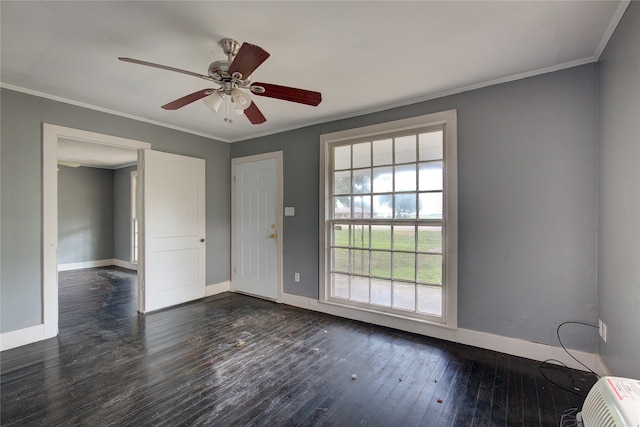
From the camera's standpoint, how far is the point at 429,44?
2.06 m

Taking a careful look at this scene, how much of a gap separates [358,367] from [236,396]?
3.20 feet

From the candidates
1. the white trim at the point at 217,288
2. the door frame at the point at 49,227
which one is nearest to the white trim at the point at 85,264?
the white trim at the point at 217,288

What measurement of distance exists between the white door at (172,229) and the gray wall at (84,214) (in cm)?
435

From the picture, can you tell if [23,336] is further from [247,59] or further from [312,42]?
[312,42]

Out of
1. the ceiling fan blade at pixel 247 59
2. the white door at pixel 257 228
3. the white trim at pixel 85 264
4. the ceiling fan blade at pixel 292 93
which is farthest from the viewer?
the white trim at pixel 85 264

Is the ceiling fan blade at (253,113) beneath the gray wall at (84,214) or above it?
above

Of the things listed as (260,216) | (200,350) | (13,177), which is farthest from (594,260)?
(13,177)

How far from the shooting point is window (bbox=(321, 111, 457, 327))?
289cm

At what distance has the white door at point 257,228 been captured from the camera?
4172mm

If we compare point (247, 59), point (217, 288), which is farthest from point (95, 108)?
point (217, 288)

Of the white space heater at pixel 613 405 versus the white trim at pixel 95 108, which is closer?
the white space heater at pixel 613 405

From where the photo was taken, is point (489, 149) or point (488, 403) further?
point (489, 149)

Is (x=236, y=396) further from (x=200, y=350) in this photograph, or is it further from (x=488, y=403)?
(x=488, y=403)

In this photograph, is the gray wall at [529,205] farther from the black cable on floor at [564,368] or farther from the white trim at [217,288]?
the white trim at [217,288]
